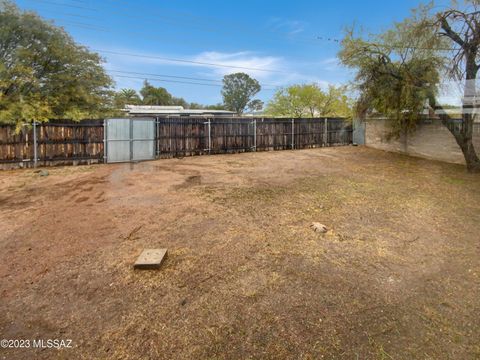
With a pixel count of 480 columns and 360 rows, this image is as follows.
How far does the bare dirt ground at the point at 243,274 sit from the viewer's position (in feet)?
6.13

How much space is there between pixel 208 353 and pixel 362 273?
1.71 metres

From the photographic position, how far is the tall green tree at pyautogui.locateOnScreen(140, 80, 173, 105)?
3716cm

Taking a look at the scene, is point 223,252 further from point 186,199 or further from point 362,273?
point 186,199

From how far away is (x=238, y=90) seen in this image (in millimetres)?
48750

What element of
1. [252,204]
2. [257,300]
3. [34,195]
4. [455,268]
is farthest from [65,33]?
[455,268]

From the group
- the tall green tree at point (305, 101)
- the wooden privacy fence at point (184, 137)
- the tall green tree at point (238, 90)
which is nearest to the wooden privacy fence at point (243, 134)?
the wooden privacy fence at point (184, 137)

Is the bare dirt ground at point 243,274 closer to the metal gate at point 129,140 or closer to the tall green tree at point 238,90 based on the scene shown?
the metal gate at point 129,140

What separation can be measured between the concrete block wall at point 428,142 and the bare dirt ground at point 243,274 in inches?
197

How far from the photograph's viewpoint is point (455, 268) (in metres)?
2.84

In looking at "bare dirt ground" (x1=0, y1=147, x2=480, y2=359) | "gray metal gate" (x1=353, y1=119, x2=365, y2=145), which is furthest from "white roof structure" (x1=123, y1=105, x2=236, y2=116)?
"bare dirt ground" (x1=0, y1=147, x2=480, y2=359)

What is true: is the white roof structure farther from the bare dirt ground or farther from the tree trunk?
the tree trunk

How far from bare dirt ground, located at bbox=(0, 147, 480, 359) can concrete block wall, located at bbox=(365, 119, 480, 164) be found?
Answer: 5002 mm

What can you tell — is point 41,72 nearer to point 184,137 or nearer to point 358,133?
point 184,137

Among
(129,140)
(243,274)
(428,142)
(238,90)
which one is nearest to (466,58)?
(428,142)
